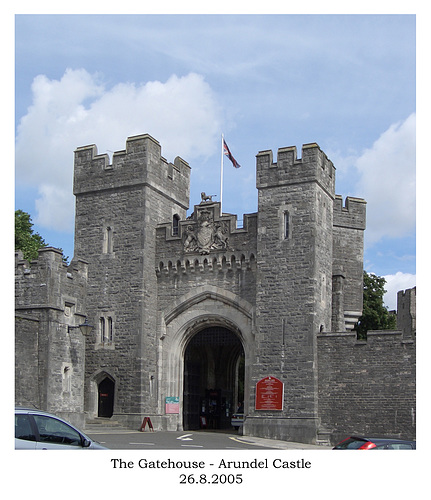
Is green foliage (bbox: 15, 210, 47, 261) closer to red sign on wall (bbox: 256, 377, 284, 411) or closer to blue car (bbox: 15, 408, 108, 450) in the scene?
red sign on wall (bbox: 256, 377, 284, 411)

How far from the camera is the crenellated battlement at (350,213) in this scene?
2809 centimetres

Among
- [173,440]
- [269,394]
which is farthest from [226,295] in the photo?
[173,440]

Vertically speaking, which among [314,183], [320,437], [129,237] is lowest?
[320,437]

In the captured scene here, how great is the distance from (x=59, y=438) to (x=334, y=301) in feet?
53.3

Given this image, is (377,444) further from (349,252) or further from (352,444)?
(349,252)

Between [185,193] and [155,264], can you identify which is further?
[185,193]

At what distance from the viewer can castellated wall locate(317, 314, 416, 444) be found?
23.4m

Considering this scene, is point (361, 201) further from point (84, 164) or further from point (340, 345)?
point (84, 164)

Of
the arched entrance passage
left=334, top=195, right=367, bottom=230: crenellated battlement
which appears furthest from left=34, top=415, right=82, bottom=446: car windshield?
left=334, top=195, right=367, bottom=230: crenellated battlement

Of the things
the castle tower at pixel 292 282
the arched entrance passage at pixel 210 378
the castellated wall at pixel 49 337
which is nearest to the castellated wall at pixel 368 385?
the castle tower at pixel 292 282

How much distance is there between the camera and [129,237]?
27.7 m

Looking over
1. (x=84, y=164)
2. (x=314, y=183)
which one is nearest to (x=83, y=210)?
(x=84, y=164)

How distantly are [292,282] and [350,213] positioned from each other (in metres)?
4.72

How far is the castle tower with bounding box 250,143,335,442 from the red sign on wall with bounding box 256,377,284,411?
0.14 meters
